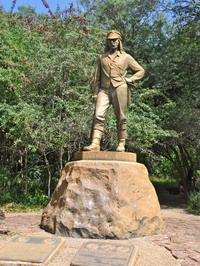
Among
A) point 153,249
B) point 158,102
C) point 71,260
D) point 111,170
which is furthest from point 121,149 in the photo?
point 158,102

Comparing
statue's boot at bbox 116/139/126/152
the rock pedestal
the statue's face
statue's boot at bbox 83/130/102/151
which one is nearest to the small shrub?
the rock pedestal

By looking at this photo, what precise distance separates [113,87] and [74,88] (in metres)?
4.20

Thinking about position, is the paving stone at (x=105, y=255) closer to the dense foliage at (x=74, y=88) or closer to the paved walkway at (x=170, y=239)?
the paved walkway at (x=170, y=239)

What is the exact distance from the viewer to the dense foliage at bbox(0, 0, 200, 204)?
8.79m

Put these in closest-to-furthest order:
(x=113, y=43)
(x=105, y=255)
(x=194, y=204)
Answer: (x=105, y=255) → (x=113, y=43) → (x=194, y=204)

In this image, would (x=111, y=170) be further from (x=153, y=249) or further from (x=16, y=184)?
(x=16, y=184)

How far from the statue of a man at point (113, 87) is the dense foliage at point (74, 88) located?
306 centimetres

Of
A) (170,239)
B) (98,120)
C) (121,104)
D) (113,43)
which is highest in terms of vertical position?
(113,43)

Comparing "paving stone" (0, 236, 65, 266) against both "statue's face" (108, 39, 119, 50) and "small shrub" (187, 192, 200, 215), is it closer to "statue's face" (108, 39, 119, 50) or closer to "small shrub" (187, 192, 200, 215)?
"statue's face" (108, 39, 119, 50)

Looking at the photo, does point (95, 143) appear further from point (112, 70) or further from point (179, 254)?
point (179, 254)

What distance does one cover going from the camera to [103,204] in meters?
4.78

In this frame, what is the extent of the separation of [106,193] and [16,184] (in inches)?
215

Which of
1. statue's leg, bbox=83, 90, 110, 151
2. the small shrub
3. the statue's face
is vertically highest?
the statue's face

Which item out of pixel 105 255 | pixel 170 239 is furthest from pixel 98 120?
pixel 105 255
